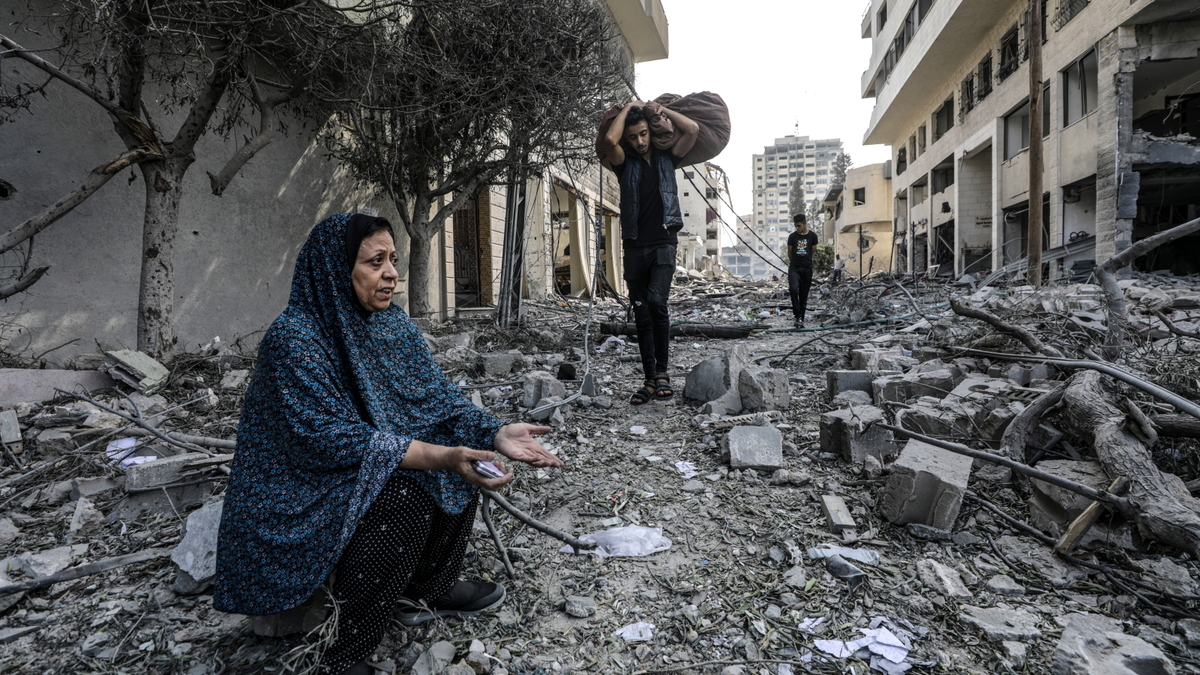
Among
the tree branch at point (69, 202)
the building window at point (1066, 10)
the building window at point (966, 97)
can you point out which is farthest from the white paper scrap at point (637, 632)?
the building window at point (966, 97)

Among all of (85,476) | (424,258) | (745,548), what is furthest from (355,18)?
(745,548)

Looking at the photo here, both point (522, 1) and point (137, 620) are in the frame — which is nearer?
point (137, 620)

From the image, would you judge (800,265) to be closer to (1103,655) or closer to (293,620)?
(1103,655)

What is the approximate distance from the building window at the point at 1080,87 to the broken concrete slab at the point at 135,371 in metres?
16.7

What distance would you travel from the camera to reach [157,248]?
15.6ft

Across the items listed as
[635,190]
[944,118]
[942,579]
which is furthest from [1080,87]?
[942,579]

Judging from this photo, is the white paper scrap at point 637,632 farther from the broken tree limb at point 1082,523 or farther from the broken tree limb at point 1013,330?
the broken tree limb at point 1013,330

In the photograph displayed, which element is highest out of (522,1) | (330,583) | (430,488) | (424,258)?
(522,1)

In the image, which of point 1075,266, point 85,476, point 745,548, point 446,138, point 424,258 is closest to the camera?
point 745,548

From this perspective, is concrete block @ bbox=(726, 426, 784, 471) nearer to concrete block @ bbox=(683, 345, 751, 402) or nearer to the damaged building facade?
concrete block @ bbox=(683, 345, 751, 402)

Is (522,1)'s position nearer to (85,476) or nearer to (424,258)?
(424,258)

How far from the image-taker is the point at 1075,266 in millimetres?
13047

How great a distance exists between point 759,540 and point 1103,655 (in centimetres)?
99

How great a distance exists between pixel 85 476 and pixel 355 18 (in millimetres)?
5123
